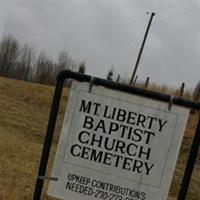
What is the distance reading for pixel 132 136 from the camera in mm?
3471

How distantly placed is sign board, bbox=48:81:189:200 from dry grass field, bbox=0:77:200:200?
3.57 m

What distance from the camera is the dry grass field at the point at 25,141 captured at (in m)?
8.21

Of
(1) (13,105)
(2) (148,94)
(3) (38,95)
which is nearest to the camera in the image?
(2) (148,94)

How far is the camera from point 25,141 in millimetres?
14602

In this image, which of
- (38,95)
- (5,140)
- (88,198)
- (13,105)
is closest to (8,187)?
(88,198)

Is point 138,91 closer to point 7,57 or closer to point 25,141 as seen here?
point 25,141

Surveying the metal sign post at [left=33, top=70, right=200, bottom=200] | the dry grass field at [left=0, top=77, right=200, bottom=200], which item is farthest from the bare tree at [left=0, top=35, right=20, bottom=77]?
the metal sign post at [left=33, top=70, right=200, bottom=200]

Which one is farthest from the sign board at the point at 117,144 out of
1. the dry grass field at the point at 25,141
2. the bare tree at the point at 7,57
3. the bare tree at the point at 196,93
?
the bare tree at the point at 7,57

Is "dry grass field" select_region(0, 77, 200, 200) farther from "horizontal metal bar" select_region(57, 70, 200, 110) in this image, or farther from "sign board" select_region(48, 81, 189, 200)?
"horizontal metal bar" select_region(57, 70, 200, 110)

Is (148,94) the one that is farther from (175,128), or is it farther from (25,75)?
(25,75)

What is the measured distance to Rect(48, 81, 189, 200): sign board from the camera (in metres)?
3.47

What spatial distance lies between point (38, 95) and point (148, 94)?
27219 mm

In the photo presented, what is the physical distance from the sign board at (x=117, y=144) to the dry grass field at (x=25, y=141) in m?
3.57

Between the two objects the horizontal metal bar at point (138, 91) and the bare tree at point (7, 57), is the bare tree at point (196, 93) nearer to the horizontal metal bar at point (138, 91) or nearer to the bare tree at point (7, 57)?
the horizontal metal bar at point (138, 91)
